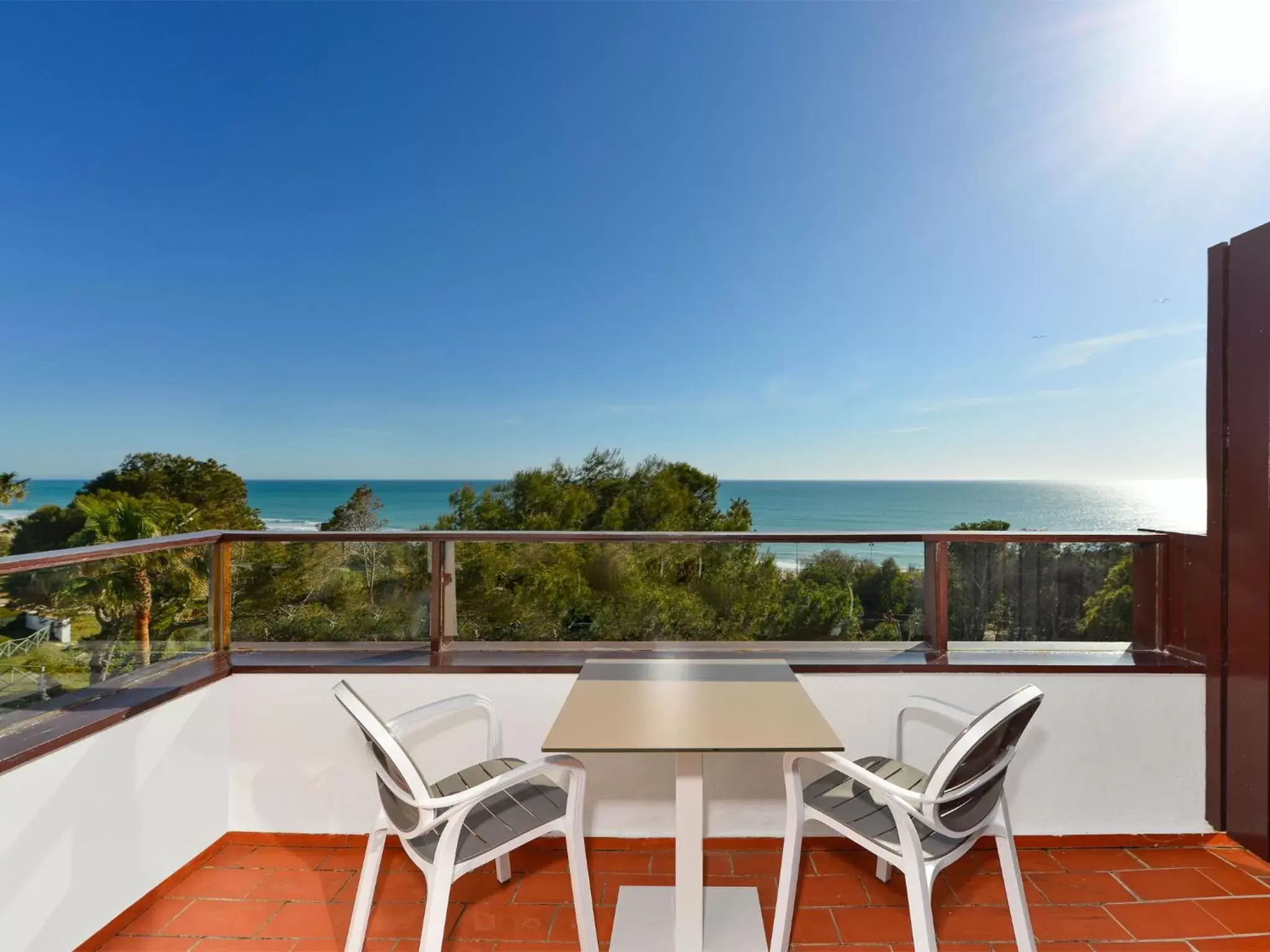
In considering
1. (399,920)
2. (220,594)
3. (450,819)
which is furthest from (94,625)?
(450,819)

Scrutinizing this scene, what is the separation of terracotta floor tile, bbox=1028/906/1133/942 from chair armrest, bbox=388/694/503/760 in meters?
1.99

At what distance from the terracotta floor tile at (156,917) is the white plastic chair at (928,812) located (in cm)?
207

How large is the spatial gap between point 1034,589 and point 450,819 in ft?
8.51

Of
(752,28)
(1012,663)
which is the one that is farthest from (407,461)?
(1012,663)

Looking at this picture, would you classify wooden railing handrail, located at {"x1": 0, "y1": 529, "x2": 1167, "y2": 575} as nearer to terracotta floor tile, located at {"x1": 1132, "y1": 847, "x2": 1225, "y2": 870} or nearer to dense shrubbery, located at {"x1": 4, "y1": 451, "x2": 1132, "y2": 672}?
dense shrubbery, located at {"x1": 4, "y1": 451, "x2": 1132, "y2": 672}

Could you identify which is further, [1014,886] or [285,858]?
[285,858]

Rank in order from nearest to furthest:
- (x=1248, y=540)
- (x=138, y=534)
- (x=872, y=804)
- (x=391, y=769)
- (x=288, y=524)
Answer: (x=391, y=769) → (x=872, y=804) → (x=1248, y=540) → (x=138, y=534) → (x=288, y=524)

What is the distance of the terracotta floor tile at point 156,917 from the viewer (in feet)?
7.03

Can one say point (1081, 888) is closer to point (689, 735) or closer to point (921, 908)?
point (921, 908)

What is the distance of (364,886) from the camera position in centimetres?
185

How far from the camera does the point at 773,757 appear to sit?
2.67 metres

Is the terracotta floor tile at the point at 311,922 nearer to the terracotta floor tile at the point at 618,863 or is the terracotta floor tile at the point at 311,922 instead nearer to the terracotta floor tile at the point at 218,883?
the terracotta floor tile at the point at 218,883

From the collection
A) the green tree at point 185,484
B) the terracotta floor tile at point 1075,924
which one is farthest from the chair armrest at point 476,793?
the green tree at point 185,484

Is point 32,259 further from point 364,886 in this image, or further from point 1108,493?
point 1108,493
